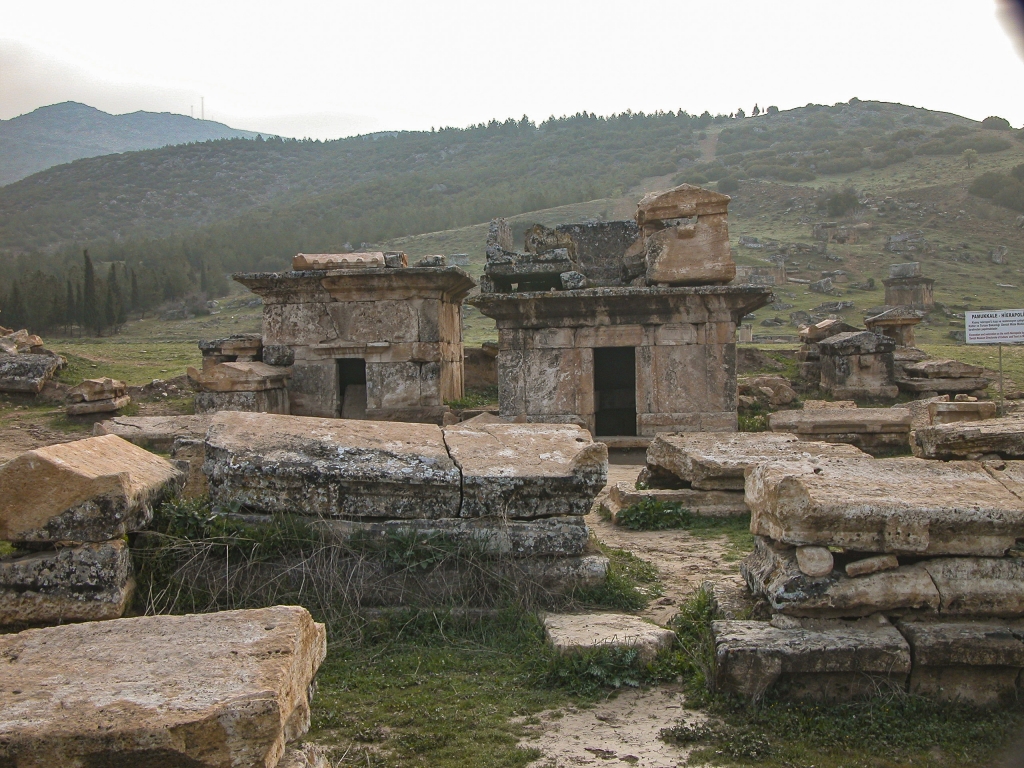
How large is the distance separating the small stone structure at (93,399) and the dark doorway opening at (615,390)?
314 inches

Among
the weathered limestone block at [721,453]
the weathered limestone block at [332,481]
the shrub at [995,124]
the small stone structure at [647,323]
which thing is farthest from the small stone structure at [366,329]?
the shrub at [995,124]

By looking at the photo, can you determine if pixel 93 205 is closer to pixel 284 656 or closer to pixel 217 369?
pixel 217 369

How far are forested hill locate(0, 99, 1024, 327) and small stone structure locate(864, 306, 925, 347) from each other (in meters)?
27.2

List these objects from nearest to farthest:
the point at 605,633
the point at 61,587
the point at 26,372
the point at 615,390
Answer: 1. the point at 61,587
2. the point at 605,633
3. the point at 26,372
4. the point at 615,390

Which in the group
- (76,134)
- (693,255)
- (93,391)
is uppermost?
(76,134)

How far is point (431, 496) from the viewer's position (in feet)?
15.8

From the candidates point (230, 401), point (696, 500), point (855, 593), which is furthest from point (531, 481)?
point (230, 401)

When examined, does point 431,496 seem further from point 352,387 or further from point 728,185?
point 728,185

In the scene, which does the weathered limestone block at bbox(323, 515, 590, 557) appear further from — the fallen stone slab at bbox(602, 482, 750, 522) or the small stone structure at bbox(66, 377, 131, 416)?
the small stone structure at bbox(66, 377, 131, 416)

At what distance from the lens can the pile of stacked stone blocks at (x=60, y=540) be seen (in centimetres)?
400

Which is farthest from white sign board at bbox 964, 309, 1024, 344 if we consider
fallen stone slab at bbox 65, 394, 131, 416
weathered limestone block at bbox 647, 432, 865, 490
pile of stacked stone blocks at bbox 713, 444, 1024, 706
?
fallen stone slab at bbox 65, 394, 131, 416

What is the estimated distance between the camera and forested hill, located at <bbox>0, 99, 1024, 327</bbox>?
2062 inches

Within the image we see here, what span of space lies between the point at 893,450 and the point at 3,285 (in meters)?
38.0

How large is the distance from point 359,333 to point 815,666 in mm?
10658
